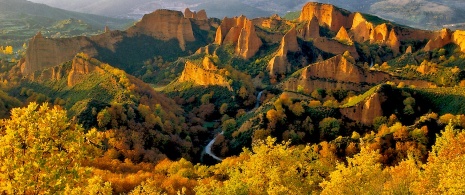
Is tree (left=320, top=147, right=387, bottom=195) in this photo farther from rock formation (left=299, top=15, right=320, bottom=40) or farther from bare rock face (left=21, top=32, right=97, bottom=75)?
rock formation (left=299, top=15, right=320, bottom=40)

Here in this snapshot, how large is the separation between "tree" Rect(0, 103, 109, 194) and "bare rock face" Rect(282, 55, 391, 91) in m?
69.5

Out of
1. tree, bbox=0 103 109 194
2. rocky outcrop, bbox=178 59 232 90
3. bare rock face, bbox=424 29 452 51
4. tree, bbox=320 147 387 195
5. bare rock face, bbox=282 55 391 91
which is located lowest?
rocky outcrop, bbox=178 59 232 90

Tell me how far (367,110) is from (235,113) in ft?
91.8

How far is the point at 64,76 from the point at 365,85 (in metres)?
56.1

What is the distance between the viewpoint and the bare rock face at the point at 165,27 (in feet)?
436

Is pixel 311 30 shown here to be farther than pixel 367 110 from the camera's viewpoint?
Yes

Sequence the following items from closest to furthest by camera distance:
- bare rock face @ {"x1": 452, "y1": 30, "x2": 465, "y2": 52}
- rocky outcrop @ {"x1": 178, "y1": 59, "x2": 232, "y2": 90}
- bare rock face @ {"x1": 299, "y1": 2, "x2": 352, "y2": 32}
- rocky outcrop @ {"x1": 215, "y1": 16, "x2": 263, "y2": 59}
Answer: rocky outcrop @ {"x1": 178, "y1": 59, "x2": 232, "y2": 90} → bare rock face @ {"x1": 452, "y1": 30, "x2": 465, "y2": 52} → rocky outcrop @ {"x1": 215, "y1": 16, "x2": 263, "y2": 59} → bare rock face @ {"x1": 299, "y1": 2, "x2": 352, "y2": 32}

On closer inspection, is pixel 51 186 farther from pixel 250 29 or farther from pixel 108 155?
pixel 250 29

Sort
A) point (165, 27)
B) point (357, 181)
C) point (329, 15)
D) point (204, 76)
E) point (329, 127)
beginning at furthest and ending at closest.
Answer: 1. point (329, 15)
2. point (165, 27)
3. point (204, 76)
4. point (329, 127)
5. point (357, 181)

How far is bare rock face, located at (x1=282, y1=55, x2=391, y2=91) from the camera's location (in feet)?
268

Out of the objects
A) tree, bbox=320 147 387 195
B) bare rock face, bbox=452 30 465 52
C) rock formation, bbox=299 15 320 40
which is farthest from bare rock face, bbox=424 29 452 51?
tree, bbox=320 147 387 195

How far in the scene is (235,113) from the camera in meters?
81.4

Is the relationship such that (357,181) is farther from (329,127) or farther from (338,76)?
(338,76)

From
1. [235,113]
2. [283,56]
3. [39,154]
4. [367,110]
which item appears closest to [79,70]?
[235,113]
